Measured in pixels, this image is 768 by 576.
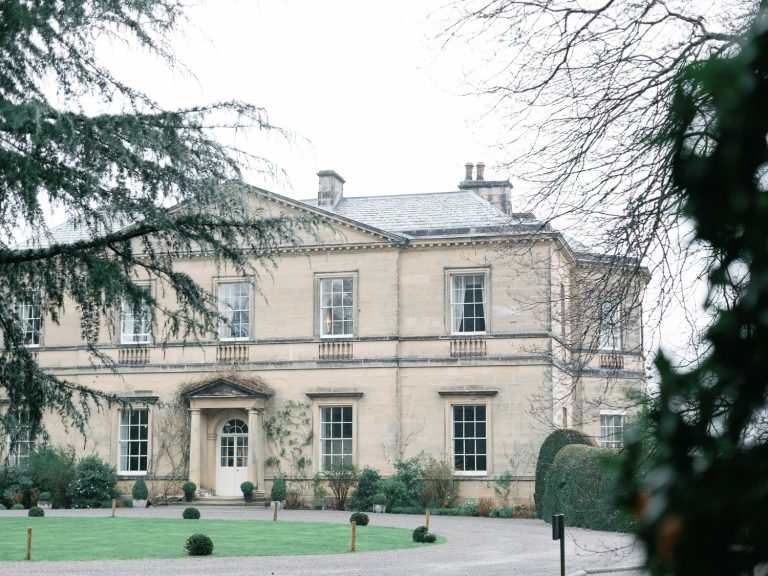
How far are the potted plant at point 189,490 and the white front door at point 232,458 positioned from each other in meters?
0.95

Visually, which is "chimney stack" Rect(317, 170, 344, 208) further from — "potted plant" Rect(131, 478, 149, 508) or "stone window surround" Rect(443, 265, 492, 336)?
"potted plant" Rect(131, 478, 149, 508)

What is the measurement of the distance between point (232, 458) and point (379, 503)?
5.75m

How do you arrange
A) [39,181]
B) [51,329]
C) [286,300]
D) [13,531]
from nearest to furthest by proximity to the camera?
[39,181] < [13,531] < [286,300] < [51,329]

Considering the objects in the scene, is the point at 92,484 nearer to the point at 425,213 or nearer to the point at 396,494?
the point at 396,494

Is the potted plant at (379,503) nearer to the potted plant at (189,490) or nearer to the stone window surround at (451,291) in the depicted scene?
the stone window surround at (451,291)

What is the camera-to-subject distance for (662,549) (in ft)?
4.58

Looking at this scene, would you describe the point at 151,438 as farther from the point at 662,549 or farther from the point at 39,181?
the point at 662,549

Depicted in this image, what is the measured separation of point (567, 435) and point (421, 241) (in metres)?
7.79

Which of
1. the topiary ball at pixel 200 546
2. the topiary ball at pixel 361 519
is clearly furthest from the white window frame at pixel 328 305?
the topiary ball at pixel 200 546

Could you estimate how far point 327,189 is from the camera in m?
35.7

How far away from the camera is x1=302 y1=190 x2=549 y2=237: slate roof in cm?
3203

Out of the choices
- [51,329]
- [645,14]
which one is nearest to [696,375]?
[645,14]

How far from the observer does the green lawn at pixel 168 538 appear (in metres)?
18.3

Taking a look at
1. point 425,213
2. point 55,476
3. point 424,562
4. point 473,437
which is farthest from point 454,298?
point 424,562
